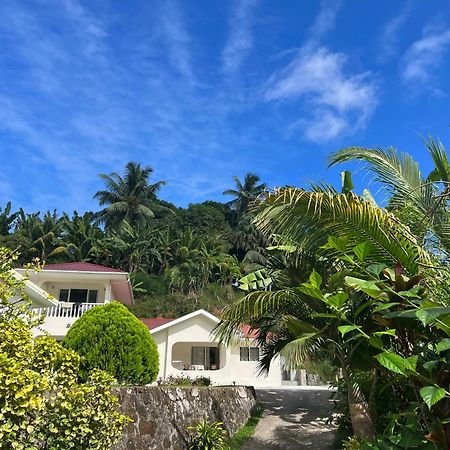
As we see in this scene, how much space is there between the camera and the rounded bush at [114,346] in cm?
1068

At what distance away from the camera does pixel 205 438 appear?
982 centimetres

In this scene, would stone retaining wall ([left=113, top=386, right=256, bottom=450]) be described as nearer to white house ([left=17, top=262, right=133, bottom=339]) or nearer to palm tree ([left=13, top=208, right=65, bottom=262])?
white house ([left=17, top=262, right=133, bottom=339])

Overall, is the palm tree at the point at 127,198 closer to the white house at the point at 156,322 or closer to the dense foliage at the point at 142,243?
the dense foliage at the point at 142,243

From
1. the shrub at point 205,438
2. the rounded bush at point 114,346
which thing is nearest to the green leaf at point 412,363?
the shrub at point 205,438

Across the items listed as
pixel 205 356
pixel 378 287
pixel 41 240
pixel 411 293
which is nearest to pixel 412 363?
pixel 411 293

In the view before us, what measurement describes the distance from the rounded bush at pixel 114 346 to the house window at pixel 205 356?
59.7 ft

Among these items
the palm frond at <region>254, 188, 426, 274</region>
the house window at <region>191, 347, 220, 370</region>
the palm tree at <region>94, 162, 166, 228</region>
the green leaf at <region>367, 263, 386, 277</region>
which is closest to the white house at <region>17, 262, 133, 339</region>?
the house window at <region>191, 347, 220, 370</region>

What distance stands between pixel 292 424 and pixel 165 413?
563cm

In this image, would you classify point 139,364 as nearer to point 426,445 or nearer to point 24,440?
point 24,440

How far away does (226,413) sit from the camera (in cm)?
1247

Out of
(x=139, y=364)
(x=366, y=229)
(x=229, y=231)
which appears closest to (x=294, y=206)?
(x=366, y=229)

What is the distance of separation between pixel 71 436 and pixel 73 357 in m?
0.91

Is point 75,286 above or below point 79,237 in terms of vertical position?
below

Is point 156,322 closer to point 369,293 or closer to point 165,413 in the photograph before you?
point 165,413
